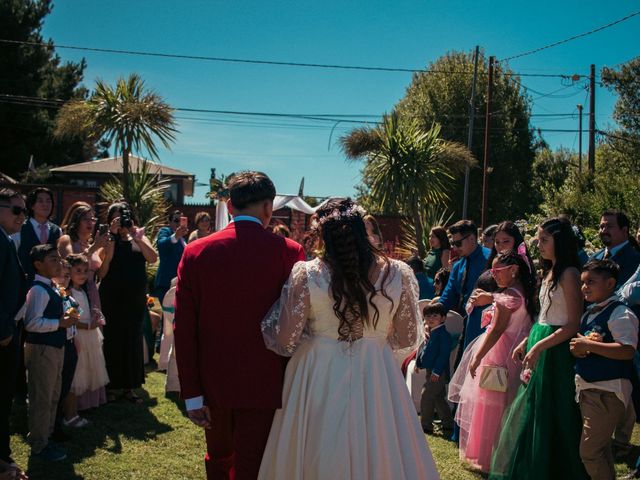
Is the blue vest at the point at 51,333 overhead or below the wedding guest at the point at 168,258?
below

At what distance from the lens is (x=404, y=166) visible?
1681cm

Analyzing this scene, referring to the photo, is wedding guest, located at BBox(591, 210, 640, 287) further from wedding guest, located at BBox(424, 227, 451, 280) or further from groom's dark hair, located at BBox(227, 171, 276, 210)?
groom's dark hair, located at BBox(227, 171, 276, 210)

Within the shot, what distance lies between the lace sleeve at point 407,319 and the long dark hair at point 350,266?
0.16m

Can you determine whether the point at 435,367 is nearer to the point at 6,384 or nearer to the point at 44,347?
the point at 44,347

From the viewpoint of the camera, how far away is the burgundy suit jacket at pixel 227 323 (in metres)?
3.36

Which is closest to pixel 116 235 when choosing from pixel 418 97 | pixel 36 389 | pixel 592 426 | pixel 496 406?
pixel 36 389

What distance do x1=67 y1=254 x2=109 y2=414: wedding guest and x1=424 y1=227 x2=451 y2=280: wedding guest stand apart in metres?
4.34

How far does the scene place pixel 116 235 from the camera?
690 cm

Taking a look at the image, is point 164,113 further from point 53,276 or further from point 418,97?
point 418,97

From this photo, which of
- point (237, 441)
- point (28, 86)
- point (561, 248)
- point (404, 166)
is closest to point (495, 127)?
point (404, 166)

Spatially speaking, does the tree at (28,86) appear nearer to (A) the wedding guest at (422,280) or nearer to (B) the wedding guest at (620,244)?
(A) the wedding guest at (422,280)

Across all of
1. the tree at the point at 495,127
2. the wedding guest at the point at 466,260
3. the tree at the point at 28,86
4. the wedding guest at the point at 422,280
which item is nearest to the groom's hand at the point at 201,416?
the wedding guest at the point at 466,260

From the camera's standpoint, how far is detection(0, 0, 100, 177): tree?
31906mm

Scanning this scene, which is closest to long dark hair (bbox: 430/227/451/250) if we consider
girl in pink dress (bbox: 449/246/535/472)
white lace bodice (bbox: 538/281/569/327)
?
girl in pink dress (bbox: 449/246/535/472)
